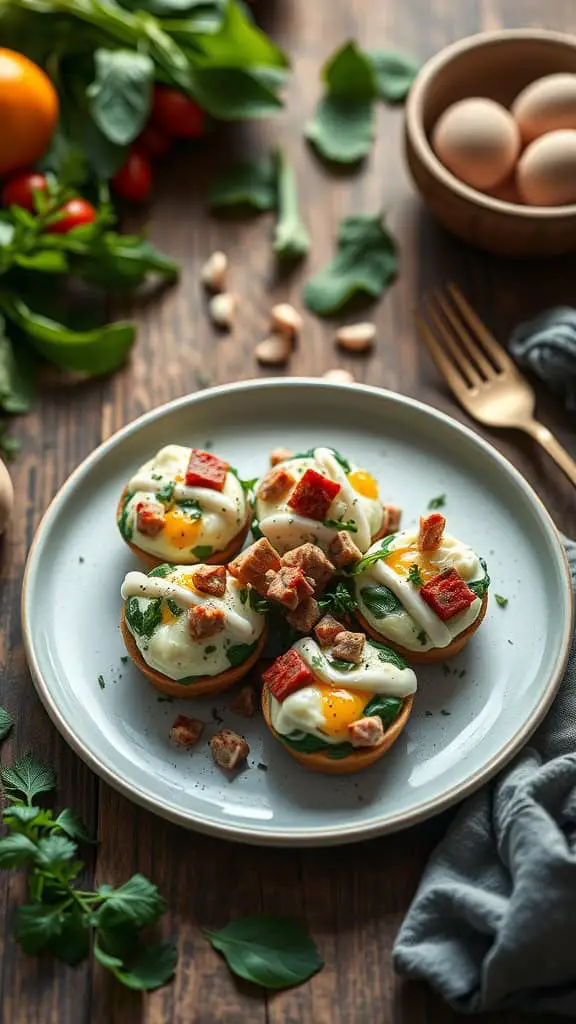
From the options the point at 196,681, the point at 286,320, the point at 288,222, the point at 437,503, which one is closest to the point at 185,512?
the point at 196,681

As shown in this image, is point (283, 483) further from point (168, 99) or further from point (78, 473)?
point (168, 99)

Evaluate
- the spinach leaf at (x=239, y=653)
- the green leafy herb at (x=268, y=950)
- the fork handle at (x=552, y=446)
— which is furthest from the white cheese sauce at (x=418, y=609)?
the green leafy herb at (x=268, y=950)

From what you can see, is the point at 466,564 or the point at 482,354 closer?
the point at 466,564

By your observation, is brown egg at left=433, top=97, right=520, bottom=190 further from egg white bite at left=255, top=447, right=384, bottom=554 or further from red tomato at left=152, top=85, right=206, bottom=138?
egg white bite at left=255, top=447, right=384, bottom=554

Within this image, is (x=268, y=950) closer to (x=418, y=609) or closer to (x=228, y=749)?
(x=228, y=749)

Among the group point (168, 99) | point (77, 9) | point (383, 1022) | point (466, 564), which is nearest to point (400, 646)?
point (466, 564)

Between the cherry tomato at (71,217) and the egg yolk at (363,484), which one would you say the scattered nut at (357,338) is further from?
the cherry tomato at (71,217)

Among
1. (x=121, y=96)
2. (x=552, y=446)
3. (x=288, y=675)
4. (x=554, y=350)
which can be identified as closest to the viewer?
(x=288, y=675)

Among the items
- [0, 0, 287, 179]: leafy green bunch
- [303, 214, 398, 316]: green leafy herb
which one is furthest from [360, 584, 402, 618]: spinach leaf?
[0, 0, 287, 179]: leafy green bunch
